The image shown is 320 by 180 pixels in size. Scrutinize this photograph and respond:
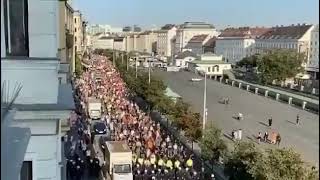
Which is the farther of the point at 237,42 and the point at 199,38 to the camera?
the point at 199,38

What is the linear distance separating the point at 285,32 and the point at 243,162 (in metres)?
69.0

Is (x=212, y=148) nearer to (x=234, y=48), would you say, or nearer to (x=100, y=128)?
(x=100, y=128)

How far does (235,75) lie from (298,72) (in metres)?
12.6

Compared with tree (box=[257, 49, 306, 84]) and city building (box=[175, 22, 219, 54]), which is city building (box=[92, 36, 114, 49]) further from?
tree (box=[257, 49, 306, 84])

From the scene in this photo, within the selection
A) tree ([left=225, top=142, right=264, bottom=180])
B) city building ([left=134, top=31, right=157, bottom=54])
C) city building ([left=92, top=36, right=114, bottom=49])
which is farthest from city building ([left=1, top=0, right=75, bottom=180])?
city building ([left=92, top=36, right=114, bottom=49])

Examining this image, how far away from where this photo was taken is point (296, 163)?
9.47 metres

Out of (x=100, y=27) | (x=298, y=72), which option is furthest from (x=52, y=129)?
(x=100, y=27)

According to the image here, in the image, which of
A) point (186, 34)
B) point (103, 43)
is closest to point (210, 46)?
point (186, 34)

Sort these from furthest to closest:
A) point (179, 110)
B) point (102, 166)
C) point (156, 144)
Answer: point (179, 110) < point (156, 144) < point (102, 166)

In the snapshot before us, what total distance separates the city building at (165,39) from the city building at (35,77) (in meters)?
115

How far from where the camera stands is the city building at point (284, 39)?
2724 inches

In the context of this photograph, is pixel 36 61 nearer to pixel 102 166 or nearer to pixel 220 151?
pixel 102 166

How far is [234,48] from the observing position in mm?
86625

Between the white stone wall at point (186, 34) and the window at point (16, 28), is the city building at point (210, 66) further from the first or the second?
the window at point (16, 28)
